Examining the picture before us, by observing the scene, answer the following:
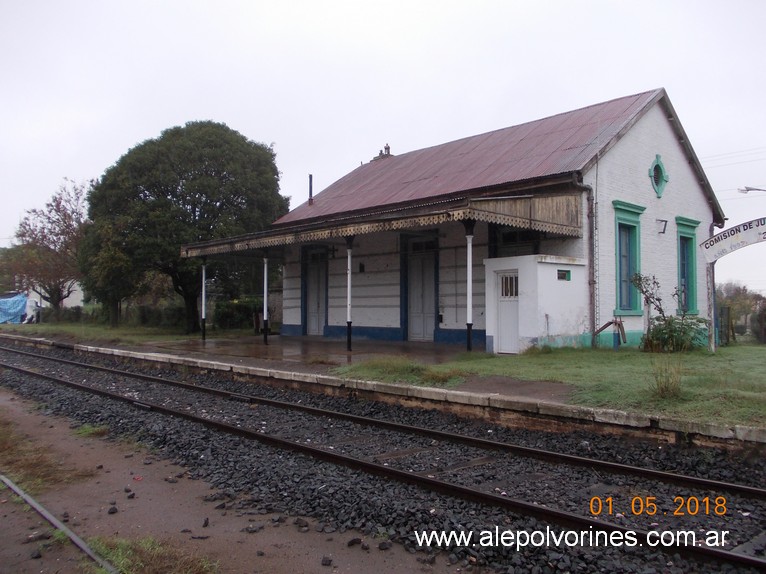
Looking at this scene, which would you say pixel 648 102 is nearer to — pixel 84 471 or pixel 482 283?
pixel 482 283

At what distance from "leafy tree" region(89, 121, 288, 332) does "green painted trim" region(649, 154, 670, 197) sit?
14959mm

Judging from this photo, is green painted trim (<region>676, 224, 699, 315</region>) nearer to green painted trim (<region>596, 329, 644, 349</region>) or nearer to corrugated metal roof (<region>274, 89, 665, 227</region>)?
green painted trim (<region>596, 329, 644, 349</region>)

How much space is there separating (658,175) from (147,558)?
1692 cm

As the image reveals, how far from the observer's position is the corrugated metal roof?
604 inches

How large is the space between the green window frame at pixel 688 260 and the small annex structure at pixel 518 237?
4 cm

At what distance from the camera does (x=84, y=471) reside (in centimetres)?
645

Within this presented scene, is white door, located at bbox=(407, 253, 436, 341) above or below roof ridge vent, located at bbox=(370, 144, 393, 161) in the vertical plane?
below

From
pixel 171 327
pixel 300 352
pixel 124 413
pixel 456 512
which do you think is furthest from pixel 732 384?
pixel 171 327

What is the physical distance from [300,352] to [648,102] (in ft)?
37.6

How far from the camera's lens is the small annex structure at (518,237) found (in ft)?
44.4

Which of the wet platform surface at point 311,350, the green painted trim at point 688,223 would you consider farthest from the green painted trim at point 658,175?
the wet platform surface at point 311,350

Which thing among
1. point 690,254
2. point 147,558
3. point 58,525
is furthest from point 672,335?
point 58,525

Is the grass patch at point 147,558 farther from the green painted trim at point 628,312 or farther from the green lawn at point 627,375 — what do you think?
the green painted trim at point 628,312

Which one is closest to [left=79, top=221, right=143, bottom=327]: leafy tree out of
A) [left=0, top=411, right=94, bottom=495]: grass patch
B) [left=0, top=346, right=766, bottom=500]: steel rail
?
[left=0, top=346, right=766, bottom=500]: steel rail
